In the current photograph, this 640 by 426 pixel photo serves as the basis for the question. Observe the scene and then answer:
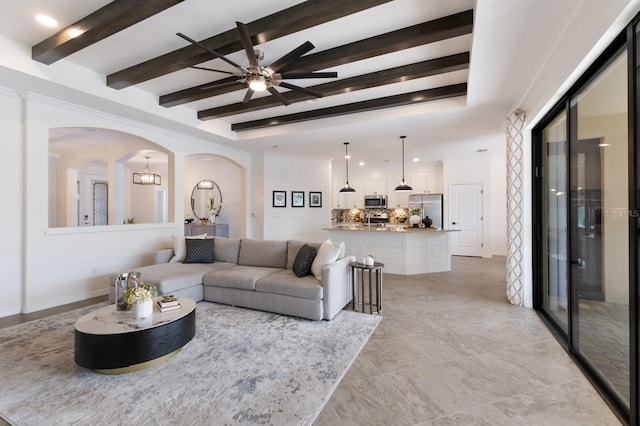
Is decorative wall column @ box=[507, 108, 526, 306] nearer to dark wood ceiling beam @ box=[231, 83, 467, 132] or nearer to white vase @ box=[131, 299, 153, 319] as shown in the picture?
dark wood ceiling beam @ box=[231, 83, 467, 132]

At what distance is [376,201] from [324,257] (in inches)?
230

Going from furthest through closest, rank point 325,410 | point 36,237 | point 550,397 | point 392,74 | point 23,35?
point 36,237 < point 392,74 < point 23,35 < point 550,397 < point 325,410

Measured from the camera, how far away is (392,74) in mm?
3461

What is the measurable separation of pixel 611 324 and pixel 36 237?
236 inches

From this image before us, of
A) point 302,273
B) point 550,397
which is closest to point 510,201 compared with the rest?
point 550,397

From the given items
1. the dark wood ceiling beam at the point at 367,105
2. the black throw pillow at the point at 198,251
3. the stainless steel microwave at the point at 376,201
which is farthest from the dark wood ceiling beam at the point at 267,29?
the stainless steel microwave at the point at 376,201

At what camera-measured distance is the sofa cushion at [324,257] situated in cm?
367

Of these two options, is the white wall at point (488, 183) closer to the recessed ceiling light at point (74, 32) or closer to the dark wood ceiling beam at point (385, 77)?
the dark wood ceiling beam at point (385, 77)

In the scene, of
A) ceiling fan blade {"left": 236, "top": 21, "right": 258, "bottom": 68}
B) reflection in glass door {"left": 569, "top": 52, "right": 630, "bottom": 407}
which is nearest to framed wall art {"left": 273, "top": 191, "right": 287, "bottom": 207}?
ceiling fan blade {"left": 236, "top": 21, "right": 258, "bottom": 68}

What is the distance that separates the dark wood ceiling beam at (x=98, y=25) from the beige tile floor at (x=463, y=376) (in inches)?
128

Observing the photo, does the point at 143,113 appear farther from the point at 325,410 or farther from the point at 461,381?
the point at 461,381

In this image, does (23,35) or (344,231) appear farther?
(344,231)

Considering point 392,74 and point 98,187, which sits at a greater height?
point 392,74

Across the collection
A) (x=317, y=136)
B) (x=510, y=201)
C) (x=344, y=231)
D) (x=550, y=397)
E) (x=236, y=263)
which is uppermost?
(x=317, y=136)
